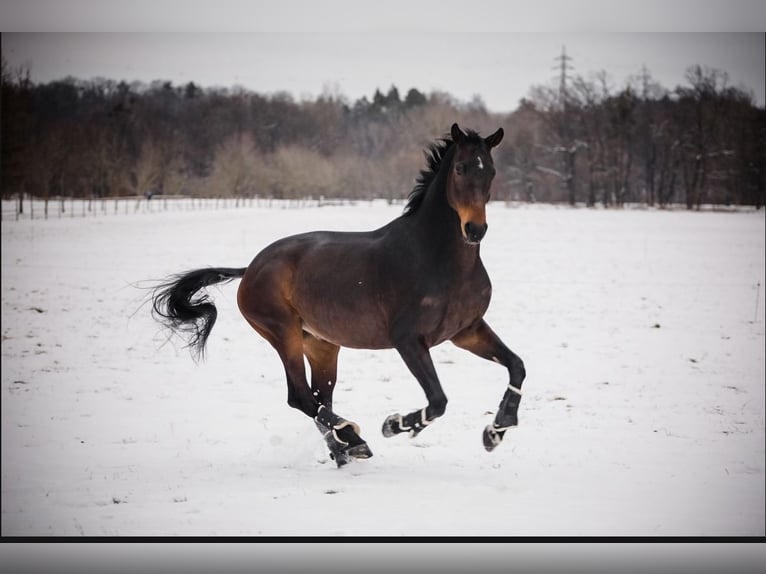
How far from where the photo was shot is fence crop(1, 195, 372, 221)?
1044 cm

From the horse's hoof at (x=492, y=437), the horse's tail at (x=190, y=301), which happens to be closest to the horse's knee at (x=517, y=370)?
the horse's hoof at (x=492, y=437)

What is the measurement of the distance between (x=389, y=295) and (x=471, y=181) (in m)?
1.04

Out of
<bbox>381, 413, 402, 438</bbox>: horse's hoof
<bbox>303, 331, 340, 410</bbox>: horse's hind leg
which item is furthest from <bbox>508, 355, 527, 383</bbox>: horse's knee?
<bbox>303, 331, 340, 410</bbox>: horse's hind leg

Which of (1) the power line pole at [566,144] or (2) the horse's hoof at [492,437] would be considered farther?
(1) the power line pole at [566,144]

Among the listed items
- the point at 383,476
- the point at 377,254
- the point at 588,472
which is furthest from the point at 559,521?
the point at 377,254

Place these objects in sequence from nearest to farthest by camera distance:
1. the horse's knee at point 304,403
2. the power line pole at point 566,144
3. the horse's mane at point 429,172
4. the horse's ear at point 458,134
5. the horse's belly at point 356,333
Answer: the horse's ear at point 458,134
the horse's mane at point 429,172
the horse's belly at point 356,333
the horse's knee at point 304,403
the power line pole at point 566,144

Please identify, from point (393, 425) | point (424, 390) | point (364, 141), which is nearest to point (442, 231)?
point (424, 390)

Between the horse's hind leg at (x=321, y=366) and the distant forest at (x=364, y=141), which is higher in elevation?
the distant forest at (x=364, y=141)

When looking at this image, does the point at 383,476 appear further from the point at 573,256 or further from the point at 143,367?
the point at 573,256

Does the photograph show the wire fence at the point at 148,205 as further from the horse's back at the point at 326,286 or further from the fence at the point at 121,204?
the horse's back at the point at 326,286

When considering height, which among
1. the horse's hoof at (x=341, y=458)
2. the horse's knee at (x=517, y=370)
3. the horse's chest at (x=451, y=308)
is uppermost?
the horse's chest at (x=451, y=308)

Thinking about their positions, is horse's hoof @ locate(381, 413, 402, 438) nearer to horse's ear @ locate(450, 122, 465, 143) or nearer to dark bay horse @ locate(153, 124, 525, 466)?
dark bay horse @ locate(153, 124, 525, 466)

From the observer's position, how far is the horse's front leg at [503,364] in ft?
15.5

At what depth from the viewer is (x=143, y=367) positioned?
27.6 ft
